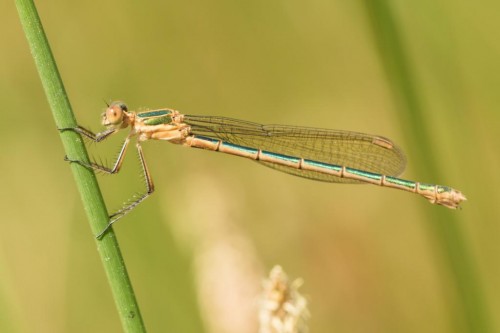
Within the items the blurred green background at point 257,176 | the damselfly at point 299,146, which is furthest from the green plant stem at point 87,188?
the damselfly at point 299,146

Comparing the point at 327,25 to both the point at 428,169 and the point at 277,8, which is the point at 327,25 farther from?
the point at 428,169

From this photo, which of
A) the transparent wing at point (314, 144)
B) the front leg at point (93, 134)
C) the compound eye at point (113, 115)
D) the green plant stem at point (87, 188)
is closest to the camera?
the green plant stem at point (87, 188)

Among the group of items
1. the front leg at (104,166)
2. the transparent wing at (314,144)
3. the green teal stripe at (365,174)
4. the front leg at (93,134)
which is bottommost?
the green teal stripe at (365,174)

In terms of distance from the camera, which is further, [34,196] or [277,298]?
[34,196]

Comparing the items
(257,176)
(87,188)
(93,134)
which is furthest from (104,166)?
(257,176)

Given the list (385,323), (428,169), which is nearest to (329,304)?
(385,323)

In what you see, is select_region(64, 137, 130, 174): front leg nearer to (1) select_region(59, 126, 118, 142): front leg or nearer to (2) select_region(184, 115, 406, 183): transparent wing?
(1) select_region(59, 126, 118, 142): front leg

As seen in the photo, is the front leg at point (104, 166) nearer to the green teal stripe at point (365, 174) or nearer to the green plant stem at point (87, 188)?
the green plant stem at point (87, 188)
